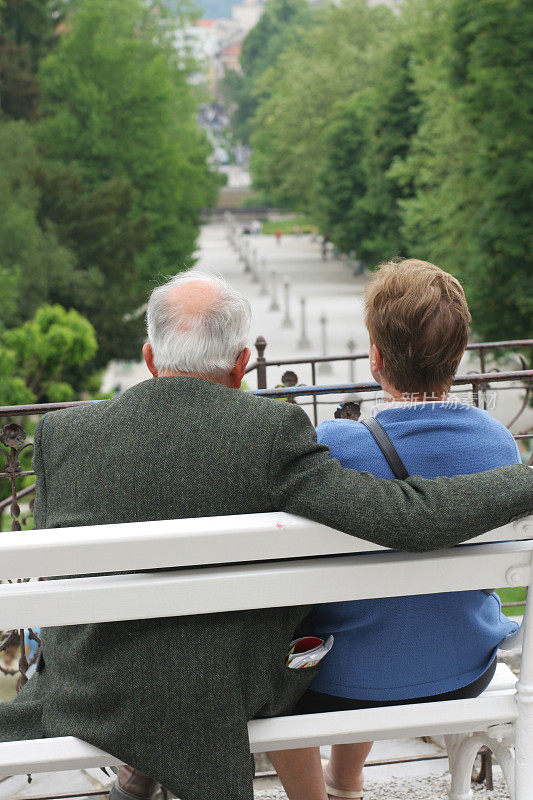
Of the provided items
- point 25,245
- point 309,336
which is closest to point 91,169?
point 309,336

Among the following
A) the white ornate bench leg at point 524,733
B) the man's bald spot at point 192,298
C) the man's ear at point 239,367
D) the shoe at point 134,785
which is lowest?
the shoe at point 134,785

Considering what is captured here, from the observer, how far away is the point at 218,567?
1746mm

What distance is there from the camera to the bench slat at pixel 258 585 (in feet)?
5.51

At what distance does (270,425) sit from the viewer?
5.75 feet

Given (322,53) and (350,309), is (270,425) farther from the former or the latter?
(322,53)

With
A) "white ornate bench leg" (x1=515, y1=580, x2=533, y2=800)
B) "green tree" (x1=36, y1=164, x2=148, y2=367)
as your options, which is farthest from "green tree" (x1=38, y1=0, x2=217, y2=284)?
"white ornate bench leg" (x1=515, y1=580, x2=533, y2=800)

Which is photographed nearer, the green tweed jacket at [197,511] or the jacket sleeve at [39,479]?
the green tweed jacket at [197,511]

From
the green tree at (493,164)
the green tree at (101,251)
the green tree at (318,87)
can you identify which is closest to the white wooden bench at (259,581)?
the green tree at (493,164)

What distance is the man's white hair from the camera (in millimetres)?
1921

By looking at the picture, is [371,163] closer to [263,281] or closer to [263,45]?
[263,281]

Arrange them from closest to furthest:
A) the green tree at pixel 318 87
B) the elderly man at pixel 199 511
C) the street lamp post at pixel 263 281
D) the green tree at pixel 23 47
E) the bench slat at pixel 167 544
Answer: the bench slat at pixel 167 544
the elderly man at pixel 199 511
the green tree at pixel 23 47
the street lamp post at pixel 263 281
the green tree at pixel 318 87

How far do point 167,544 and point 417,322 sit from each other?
0.64m

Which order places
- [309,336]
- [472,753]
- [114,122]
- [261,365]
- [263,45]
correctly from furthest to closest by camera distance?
[263,45]
[309,336]
[114,122]
[261,365]
[472,753]

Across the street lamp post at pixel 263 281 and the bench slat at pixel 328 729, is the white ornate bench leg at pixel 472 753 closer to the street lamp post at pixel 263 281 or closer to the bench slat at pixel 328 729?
the bench slat at pixel 328 729
